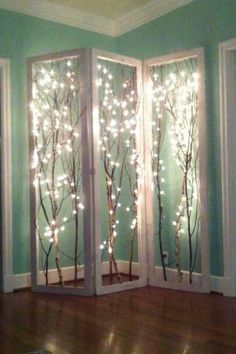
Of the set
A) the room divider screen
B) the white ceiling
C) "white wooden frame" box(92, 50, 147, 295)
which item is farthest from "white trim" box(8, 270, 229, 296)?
the white ceiling

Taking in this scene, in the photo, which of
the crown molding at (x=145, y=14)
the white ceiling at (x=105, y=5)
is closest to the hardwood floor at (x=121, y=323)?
the crown molding at (x=145, y=14)

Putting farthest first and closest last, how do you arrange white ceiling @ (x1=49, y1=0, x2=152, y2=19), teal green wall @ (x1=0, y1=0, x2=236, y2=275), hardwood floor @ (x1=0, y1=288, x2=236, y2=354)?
white ceiling @ (x1=49, y1=0, x2=152, y2=19)
teal green wall @ (x1=0, y1=0, x2=236, y2=275)
hardwood floor @ (x1=0, y1=288, x2=236, y2=354)

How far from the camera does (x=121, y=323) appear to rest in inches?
123

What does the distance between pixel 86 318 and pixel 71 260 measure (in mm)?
1274

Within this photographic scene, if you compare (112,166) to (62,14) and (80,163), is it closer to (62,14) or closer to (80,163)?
(80,163)

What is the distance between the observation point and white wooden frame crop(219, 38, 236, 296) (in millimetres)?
3830

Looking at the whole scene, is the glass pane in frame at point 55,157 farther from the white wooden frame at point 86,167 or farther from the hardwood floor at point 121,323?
the hardwood floor at point 121,323

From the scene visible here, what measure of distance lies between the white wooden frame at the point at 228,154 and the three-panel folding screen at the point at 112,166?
0.18 m

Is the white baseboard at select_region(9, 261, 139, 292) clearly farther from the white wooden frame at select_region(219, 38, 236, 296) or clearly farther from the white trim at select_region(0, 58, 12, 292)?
the white wooden frame at select_region(219, 38, 236, 296)

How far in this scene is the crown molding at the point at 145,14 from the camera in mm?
4324

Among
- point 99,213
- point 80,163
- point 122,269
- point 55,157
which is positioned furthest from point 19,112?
point 122,269

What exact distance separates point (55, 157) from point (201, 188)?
4.41 feet

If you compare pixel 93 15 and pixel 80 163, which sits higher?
pixel 93 15

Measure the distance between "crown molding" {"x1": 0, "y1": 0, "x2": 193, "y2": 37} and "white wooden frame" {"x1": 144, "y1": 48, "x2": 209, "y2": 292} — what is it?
0.55 meters
